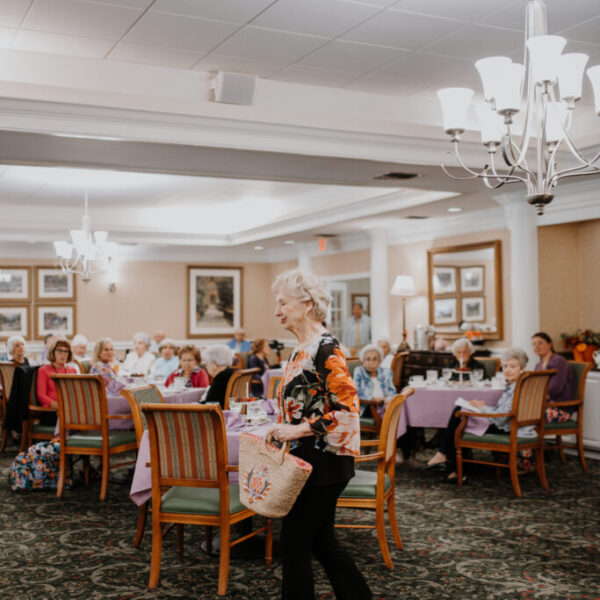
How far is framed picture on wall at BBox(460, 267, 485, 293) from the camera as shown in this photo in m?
9.73

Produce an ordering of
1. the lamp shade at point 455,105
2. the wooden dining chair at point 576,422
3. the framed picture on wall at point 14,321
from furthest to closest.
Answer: the framed picture on wall at point 14,321
the wooden dining chair at point 576,422
the lamp shade at point 455,105

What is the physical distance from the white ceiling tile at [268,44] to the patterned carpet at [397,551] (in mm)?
3297

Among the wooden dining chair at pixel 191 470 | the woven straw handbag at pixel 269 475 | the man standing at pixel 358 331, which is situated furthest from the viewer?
the man standing at pixel 358 331

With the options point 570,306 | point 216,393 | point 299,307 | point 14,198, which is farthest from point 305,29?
point 14,198

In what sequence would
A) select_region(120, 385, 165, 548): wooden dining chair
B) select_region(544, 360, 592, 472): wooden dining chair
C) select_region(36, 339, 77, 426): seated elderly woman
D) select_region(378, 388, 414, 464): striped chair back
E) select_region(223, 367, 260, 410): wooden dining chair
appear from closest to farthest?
select_region(378, 388, 414, 464): striped chair back < select_region(120, 385, 165, 548): wooden dining chair < select_region(223, 367, 260, 410): wooden dining chair < select_region(36, 339, 77, 426): seated elderly woman < select_region(544, 360, 592, 472): wooden dining chair

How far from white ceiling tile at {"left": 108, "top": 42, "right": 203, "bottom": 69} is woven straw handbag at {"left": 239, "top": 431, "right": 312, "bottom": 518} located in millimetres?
3099

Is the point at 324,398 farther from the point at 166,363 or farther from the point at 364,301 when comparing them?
the point at 364,301

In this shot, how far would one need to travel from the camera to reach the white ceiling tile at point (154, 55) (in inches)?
193

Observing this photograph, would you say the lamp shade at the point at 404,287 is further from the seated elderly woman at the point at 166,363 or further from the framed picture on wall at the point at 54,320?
the framed picture on wall at the point at 54,320

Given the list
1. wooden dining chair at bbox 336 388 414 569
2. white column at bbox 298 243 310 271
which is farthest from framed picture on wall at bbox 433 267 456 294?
wooden dining chair at bbox 336 388 414 569

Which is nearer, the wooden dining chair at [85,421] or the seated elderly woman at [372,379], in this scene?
the wooden dining chair at [85,421]

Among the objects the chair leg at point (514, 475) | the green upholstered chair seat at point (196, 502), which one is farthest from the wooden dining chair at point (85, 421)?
the chair leg at point (514, 475)

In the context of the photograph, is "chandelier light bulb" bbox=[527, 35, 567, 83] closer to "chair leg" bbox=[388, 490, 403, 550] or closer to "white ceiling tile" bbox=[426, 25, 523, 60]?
"white ceiling tile" bbox=[426, 25, 523, 60]

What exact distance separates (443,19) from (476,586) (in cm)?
338
